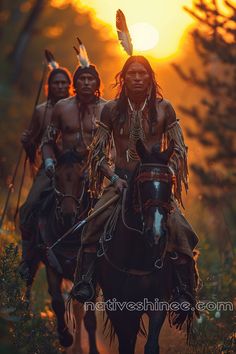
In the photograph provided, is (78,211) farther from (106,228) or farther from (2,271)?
(106,228)

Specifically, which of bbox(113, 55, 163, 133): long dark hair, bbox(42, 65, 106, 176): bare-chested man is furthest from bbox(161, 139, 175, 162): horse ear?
bbox(42, 65, 106, 176): bare-chested man

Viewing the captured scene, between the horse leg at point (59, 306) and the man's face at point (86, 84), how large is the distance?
234 centimetres

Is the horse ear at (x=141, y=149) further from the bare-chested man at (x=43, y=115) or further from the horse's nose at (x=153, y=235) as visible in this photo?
the bare-chested man at (x=43, y=115)

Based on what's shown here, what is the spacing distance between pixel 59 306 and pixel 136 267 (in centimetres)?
336

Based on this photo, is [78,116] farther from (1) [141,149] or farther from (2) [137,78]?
(1) [141,149]

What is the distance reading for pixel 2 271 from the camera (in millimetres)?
11328

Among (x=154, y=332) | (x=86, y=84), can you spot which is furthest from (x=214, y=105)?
(x=154, y=332)

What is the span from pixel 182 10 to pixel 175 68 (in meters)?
3.62

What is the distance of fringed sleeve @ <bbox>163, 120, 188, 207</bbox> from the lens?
9.88 metres

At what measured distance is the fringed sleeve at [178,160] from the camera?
9875mm

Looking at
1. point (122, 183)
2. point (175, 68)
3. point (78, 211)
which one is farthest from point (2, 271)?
point (175, 68)

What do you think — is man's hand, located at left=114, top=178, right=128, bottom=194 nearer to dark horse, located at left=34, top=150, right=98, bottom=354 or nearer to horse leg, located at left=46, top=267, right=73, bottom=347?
dark horse, located at left=34, top=150, right=98, bottom=354

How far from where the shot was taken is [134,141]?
10.0 metres

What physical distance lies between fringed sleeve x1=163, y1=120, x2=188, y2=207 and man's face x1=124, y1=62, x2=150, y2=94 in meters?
0.48
